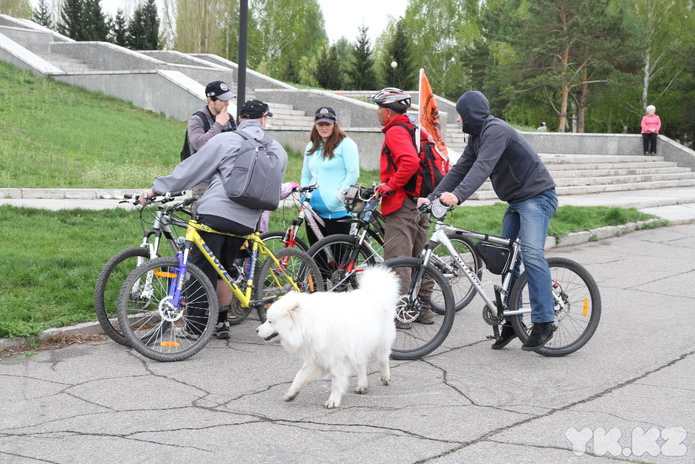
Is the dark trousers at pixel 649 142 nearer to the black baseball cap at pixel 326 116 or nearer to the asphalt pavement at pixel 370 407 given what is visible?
the asphalt pavement at pixel 370 407

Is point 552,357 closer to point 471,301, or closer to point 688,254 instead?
point 471,301

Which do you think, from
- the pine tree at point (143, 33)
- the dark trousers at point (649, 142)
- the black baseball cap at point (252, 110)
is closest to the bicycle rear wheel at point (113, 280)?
the black baseball cap at point (252, 110)

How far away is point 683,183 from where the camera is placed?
24.9 meters

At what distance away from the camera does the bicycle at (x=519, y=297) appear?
609cm

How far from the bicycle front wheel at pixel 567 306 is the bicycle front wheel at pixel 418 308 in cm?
56

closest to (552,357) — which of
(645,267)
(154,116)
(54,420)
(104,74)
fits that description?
(54,420)

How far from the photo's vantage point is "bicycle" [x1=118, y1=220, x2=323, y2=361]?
5.71 m

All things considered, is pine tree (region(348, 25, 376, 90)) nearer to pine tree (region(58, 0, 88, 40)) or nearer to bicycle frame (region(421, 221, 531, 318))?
pine tree (region(58, 0, 88, 40))

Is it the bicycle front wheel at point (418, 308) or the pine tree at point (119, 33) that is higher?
the pine tree at point (119, 33)

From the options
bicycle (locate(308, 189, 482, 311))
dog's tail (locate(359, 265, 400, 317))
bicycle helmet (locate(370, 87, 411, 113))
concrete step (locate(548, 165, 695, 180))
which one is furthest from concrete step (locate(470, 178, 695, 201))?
dog's tail (locate(359, 265, 400, 317))

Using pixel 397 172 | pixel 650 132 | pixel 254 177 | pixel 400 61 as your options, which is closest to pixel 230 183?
pixel 254 177

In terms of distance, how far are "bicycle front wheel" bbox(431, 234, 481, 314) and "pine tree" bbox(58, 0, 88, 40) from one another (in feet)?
135

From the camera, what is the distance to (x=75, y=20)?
44656mm

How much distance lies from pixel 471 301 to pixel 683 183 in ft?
63.3
